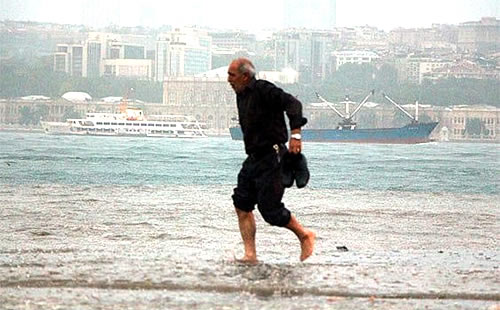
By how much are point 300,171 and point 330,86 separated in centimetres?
6339

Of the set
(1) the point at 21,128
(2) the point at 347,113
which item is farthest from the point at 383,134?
(1) the point at 21,128

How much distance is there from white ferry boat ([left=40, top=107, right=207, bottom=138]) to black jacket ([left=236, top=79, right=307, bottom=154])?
53.5 m

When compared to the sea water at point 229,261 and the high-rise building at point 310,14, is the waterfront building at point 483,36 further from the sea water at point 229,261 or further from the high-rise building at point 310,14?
the sea water at point 229,261

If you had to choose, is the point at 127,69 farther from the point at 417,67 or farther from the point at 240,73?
the point at 240,73

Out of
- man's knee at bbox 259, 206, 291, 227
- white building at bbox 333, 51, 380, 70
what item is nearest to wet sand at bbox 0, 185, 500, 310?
man's knee at bbox 259, 206, 291, 227

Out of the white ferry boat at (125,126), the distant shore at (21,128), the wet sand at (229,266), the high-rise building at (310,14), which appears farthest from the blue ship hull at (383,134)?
the wet sand at (229,266)

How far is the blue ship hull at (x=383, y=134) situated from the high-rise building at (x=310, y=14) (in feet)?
67.8

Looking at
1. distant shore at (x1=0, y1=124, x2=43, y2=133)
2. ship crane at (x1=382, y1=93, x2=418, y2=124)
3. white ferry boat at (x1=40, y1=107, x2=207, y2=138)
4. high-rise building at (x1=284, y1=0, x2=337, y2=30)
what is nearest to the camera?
white ferry boat at (x1=40, y1=107, x2=207, y2=138)

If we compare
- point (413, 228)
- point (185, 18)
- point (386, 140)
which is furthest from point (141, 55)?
point (413, 228)

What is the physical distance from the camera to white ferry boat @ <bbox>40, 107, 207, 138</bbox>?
192ft

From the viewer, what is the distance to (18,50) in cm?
7088

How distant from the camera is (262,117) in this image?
176 inches

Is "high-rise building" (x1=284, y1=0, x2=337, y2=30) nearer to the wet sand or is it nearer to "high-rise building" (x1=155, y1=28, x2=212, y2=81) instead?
"high-rise building" (x1=155, y1=28, x2=212, y2=81)

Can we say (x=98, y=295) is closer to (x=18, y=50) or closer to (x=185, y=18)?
(x=18, y=50)
